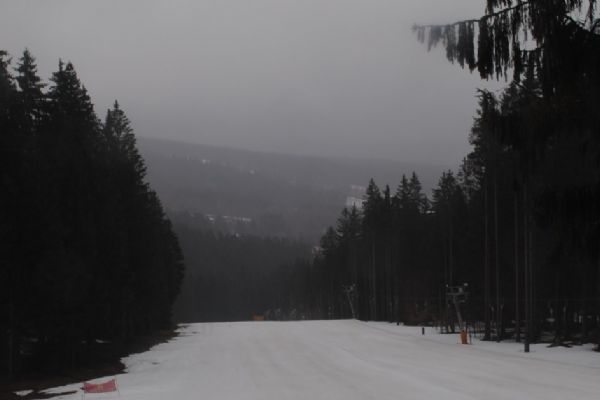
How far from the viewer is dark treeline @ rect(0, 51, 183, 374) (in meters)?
29.2

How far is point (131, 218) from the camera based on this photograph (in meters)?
47.2

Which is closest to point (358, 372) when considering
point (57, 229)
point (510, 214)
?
point (57, 229)

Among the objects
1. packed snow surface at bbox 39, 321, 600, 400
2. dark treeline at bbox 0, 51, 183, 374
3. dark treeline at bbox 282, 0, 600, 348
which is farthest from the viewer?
dark treeline at bbox 0, 51, 183, 374

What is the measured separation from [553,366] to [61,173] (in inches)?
900

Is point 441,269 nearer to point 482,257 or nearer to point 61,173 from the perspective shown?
point 482,257

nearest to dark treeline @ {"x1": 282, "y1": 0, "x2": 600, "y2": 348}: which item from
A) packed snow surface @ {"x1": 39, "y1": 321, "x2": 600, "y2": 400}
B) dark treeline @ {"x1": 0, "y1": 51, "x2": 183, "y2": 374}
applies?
packed snow surface @ {"x1": 39, "y1": 321, "x2": 600, "y2": 400}

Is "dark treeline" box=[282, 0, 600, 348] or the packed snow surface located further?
the packed snow surface

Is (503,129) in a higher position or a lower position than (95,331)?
higher

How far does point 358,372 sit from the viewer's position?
2872 centimetres

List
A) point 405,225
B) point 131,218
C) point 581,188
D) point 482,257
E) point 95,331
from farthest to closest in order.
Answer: point 405,225 → point 482,257 → point 131,218 → point 95,331 → point 581,188

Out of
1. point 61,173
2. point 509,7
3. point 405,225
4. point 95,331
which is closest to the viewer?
point 509,7

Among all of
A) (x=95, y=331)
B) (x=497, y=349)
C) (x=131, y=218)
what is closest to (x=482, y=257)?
(x=497, y=349)

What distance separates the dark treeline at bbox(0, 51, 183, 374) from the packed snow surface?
353 centimetres

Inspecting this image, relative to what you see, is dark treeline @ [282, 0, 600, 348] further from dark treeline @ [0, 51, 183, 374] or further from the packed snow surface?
dark treeline @ [0, 51, 183, 374]
